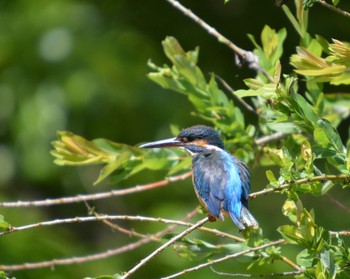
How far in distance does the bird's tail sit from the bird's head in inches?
18.8

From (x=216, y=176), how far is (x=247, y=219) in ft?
1.34

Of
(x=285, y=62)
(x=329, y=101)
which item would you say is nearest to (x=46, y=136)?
(x=285, y=62)

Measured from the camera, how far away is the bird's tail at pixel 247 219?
9.55 ft

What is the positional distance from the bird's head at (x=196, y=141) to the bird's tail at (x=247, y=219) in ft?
1.57

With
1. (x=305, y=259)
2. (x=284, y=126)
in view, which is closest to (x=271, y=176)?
(x=305, y=259)

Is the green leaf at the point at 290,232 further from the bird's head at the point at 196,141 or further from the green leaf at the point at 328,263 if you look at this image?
the bird's head at the point at 196,141

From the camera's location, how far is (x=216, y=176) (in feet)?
11.0

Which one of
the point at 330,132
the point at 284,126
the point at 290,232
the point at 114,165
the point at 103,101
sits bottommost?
the point at 103,101

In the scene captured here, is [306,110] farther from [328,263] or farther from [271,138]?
[271,138]

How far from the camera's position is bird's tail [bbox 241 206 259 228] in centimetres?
291

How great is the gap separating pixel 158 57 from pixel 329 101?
3054mm

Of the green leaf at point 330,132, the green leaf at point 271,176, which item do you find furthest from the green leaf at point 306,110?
the green leaf at point 271,176

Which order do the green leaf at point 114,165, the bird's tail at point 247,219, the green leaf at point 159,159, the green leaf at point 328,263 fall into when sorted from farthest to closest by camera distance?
the green leaf at point 159,159 < the green leaf at point 114,165 < the bird's tail at point 247,219 < the green leaf at point 328,263

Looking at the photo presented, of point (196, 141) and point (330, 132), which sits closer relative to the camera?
point (330, 132)
